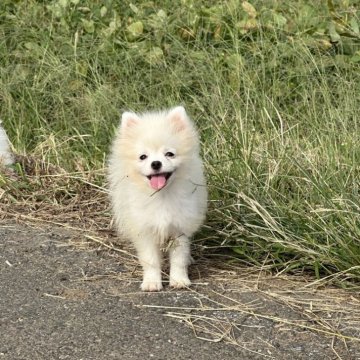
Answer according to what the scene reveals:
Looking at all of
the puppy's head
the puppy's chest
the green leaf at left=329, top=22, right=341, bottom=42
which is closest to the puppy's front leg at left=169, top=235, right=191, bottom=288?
the puppy's chest

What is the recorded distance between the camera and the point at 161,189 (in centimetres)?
432

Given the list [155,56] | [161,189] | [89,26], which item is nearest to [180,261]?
[161,189]

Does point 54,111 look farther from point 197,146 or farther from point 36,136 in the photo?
point 197,146

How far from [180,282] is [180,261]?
0.11 meters

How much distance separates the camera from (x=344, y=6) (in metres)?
7.41

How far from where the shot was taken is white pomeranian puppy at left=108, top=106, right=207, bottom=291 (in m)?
4.26

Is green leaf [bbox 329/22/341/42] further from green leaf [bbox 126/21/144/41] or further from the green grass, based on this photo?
green leaf [bbox 126/21/144/41]

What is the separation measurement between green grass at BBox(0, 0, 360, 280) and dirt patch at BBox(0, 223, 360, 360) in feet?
0.86

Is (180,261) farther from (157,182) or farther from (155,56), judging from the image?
(155,56)

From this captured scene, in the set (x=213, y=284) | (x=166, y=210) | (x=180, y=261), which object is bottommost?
(x=213, y=284)

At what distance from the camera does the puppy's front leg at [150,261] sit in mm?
4336

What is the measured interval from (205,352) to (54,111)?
138 inches

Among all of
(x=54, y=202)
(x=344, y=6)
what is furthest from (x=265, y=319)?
(x=344, y=6)

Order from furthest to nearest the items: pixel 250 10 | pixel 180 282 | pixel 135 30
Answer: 1. pixel 135 30
2. pixel 250 10
3. pixel 180 282
